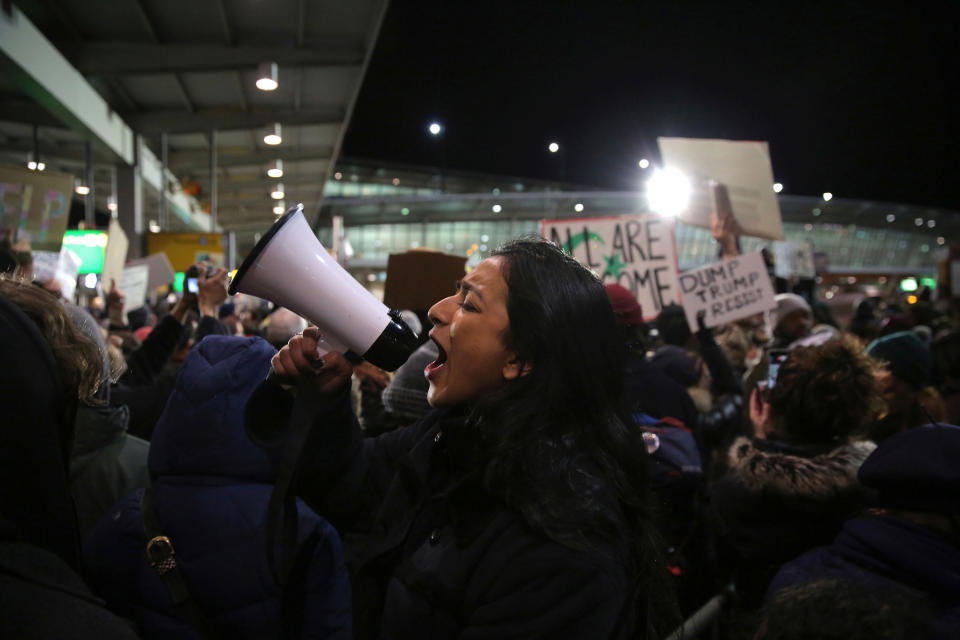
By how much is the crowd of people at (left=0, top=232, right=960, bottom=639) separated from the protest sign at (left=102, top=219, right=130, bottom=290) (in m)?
4.15

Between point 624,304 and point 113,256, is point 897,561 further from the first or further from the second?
point 113,256

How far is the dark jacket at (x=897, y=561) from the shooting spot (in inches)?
64.6

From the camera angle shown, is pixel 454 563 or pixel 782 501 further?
pixel 782 501

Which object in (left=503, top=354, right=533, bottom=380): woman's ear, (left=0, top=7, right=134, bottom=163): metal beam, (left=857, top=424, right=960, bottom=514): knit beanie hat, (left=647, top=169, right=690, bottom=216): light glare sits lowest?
(left=857, top=424, right=960, bottom=514): knit beanie hat

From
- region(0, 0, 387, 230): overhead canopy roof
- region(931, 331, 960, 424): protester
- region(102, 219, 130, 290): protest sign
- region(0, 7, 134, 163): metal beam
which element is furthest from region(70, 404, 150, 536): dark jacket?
region(0, 0, 387, 230): overhead canopy roof

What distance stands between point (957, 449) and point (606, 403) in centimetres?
104

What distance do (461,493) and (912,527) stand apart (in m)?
1.23

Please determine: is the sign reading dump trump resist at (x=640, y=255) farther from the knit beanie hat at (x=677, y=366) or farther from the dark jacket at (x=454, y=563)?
the dark jacket at (x=454, y=563)

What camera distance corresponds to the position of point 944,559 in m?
1.71

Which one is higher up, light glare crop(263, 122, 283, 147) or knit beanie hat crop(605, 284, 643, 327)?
light glare crop(263, 122, 283, 147)

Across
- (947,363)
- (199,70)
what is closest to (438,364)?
(947,363)

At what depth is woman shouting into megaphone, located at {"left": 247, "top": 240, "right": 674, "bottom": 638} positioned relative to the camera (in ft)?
4.00

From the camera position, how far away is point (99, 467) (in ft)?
8.16

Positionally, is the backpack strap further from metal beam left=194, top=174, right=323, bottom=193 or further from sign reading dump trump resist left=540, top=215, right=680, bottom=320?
metal beam left=194, top=174, right=323, bottom=193
